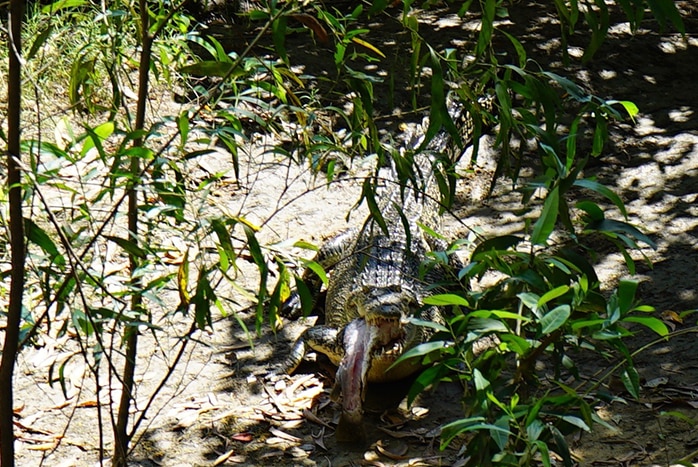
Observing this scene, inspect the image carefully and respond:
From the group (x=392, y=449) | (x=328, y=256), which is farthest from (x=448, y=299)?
(x=328, y=256)

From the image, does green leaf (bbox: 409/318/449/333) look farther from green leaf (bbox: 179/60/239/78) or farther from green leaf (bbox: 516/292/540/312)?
green leaf (bbox: 179/60/239/78)

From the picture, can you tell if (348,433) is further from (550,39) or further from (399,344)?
(550,39)

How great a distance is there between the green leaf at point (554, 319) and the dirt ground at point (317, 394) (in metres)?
0.61

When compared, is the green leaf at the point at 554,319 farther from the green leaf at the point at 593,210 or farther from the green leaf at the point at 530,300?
the green leaf at the point at 593,210

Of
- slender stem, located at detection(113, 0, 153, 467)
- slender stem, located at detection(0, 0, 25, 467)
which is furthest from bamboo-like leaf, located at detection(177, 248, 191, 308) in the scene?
slender stem, located at detection(0, 0, 25, 467)

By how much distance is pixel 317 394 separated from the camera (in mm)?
4137

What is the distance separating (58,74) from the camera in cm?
616

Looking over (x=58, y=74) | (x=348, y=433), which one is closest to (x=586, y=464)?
(x=348, y=433)

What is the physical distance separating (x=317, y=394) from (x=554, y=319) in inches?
100

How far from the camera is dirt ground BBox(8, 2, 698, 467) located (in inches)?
141

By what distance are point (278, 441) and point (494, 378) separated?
1.96 metres

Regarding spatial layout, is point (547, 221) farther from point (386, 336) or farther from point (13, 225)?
point (386, 336)

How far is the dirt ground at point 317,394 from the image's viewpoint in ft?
11.8

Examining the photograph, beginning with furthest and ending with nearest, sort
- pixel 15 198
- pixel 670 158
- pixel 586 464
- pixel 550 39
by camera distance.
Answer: pixel 550 39 → pixel 670 158 → pixel 586 464 → pixel 15 198
